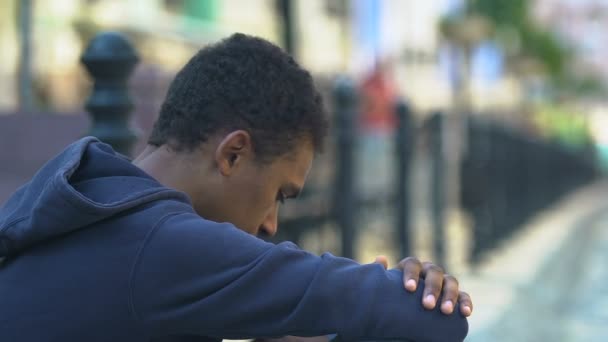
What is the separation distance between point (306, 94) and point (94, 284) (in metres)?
0.48

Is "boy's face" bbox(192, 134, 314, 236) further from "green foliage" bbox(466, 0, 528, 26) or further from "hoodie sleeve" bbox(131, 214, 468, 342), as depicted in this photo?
"green foliage" bbox(466, 0, 528, 26)

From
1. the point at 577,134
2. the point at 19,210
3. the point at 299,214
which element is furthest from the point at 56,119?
the point at 577,134

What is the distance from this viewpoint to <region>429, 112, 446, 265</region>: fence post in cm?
667

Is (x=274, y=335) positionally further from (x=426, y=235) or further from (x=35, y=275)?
(x=426, y=235)

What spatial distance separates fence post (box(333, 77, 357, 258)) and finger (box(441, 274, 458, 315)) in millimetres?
3398

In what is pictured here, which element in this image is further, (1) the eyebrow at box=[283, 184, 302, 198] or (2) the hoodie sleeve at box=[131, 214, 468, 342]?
(1) the eyebrow at box=[283, 184, 302, 198]

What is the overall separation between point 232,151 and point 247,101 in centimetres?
9

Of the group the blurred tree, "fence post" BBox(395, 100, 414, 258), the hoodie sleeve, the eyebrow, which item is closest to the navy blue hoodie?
the hoodie sleeve

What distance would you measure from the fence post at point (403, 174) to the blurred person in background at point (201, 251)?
170 inches

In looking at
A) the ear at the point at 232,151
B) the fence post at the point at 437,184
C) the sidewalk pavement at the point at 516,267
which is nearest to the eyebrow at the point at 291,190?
the ear at the point at 232,151

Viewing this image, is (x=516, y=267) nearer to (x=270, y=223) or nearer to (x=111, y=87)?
(x=111, y=87)

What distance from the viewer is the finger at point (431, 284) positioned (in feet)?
4.86

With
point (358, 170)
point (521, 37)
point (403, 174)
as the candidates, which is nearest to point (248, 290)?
point (403, 174)

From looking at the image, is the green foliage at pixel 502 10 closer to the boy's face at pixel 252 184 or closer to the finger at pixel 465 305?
the boy's face at pixel 252 184
